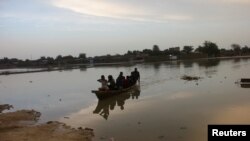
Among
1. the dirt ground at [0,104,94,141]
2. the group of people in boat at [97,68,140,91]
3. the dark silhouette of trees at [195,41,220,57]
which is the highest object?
the dark silhouette of trees at [195,41,220,57]

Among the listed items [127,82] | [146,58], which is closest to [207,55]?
[146,58]

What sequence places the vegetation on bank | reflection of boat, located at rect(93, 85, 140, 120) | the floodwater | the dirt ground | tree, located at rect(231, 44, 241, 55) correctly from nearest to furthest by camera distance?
the dirt ground
the floodwater
reflection of boat, located at rect(93, 85, 140, 120)
the vegetation on bank
tree, located at rect(231, 44, 241, 55)

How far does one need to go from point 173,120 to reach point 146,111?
287 cm

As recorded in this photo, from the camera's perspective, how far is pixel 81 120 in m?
16.7

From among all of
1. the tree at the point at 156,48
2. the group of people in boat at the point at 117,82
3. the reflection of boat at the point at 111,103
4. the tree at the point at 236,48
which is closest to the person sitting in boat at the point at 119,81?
the group of people in boat at the point at 117,82

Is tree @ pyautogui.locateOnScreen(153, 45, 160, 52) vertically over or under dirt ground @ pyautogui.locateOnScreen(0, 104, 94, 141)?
over

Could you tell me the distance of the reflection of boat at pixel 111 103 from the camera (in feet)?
61.8

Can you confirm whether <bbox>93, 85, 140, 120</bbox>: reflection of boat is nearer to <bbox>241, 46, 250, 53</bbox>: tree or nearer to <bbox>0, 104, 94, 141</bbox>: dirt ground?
<bbox>0, 104, 94, 141</bbox>: dirt ground

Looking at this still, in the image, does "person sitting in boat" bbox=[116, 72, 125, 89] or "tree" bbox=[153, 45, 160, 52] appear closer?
"person sitting in boat" bbox=[116, 72, 125, 89]

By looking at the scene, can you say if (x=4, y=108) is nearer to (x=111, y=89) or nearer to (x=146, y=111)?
(x=111, y=89)

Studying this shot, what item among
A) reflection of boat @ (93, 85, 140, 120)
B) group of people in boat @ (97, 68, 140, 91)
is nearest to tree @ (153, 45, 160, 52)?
group of people in boat @ (97, 68, 140, 91)

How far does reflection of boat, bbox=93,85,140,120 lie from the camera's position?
18.8 metres

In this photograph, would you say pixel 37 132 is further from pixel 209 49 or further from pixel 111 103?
pixel 209 49

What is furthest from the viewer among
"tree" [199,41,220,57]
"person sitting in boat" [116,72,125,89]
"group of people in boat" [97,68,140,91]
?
"tree" [199,41,220,57]
